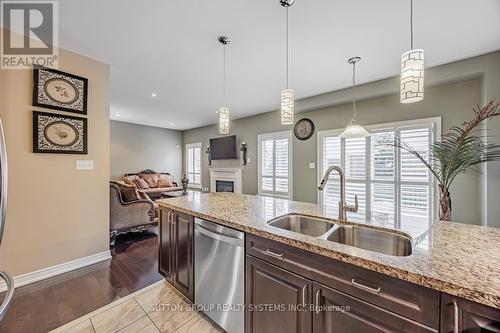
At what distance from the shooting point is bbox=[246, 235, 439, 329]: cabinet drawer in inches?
31.2

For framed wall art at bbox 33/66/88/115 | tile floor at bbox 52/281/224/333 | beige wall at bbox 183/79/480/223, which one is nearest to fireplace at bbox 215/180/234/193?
beige wall at bbox 183/79/480/223

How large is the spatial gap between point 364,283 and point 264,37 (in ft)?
7.99

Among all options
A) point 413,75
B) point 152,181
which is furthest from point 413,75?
point 152,181

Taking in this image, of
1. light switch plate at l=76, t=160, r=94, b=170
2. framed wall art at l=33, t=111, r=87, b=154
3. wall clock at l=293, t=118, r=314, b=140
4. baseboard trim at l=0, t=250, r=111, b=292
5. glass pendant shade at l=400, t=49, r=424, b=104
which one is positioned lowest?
baseboard trim at l=0, t=250, r=111, b=292

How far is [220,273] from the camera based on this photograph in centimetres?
158

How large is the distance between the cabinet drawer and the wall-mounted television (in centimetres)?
519

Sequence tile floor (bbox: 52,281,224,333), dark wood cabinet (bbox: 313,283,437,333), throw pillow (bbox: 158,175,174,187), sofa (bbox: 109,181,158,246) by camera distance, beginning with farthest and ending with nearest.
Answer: throw pillow (bbox: 158,175,174,187) < sofa (bbox: 109,181,158,246) < tile floor (bbox: 52,281,224,333) < dark wood cabinet (bbox: 313,283,437,333)

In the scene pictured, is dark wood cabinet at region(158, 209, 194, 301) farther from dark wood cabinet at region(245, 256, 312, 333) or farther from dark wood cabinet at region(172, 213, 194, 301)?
dark wood cabinet at region(245, 256, 312, 333)

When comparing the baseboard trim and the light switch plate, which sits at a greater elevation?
the light switch plate

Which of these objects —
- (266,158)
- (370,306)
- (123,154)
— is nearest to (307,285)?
(370,306)

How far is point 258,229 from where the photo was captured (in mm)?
1320

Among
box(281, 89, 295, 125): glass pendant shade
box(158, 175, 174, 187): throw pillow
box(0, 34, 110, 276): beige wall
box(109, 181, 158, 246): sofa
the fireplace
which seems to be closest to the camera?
box(281, 89, 295, 125): glass pendant shade

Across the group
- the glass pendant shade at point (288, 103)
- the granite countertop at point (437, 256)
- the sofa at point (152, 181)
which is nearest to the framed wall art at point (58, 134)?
the granite countertop at point (437, 256)

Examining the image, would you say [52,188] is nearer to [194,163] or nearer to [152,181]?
[152,181]
